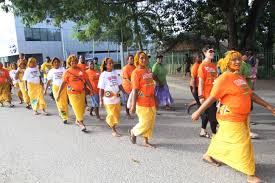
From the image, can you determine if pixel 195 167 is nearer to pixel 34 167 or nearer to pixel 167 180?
pixel 167 180

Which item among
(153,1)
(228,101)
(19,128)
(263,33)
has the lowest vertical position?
(19,128)

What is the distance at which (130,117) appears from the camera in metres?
9.94

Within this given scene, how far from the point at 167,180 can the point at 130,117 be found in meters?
4.97

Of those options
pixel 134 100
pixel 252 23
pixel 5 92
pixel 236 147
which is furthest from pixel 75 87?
pixel 252 23

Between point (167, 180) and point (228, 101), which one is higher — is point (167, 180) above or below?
below

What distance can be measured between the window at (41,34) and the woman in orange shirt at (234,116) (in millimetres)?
47155

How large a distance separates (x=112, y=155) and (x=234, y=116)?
2400 mm

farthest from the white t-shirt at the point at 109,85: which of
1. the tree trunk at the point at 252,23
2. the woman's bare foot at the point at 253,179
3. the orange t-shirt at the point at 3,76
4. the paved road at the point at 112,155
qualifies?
the tree trunk at the point at 252,23

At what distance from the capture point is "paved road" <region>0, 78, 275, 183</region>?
5.25 m

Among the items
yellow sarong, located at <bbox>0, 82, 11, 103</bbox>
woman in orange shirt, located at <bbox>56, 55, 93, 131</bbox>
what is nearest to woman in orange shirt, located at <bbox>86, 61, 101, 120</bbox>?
woman in orange shirt, located at <bbox>56, 55, 93, 131</bbox>

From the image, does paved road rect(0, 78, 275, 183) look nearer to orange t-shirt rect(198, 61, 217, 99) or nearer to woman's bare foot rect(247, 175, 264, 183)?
woman's bare foot rect(247, 175, 264, 183)

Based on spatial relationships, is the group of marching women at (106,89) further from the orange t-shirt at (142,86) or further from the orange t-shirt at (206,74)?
the orange t-shirt at (206,74)

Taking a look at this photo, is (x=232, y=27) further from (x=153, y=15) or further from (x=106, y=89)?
(x=106, y=89)

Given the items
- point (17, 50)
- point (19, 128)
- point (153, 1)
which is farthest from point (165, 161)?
point (17, 50)
